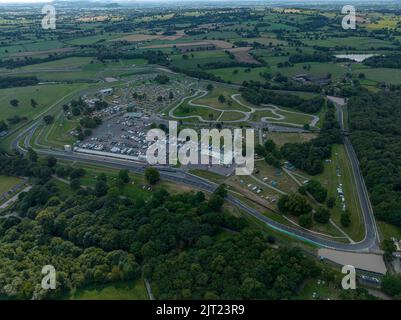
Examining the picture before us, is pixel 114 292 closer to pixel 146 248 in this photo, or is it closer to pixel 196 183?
pixel 146 248

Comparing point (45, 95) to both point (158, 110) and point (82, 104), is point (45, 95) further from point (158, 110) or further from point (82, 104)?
point (158, 110)

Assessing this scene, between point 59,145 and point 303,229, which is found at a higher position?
point 59,145

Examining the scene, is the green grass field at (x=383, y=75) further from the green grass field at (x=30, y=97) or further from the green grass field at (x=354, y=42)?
the green grass field at (x=30, y=97)

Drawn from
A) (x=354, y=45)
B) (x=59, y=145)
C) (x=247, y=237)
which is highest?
(x=354, y=45)

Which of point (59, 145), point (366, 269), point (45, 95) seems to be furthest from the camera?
point (45, 95)

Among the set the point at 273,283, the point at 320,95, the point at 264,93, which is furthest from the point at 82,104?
the point at 273,283

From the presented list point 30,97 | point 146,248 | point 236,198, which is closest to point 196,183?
point 236,198

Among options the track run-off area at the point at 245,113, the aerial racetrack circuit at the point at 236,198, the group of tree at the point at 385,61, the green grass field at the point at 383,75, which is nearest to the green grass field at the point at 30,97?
the aerial racetrack circuit at the point at 236,198

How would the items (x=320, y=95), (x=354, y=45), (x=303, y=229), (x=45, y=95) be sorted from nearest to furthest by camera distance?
(x=303, y=229) < (x=320, y=95) < (x=45, y=95) < (x=354, y=45)
